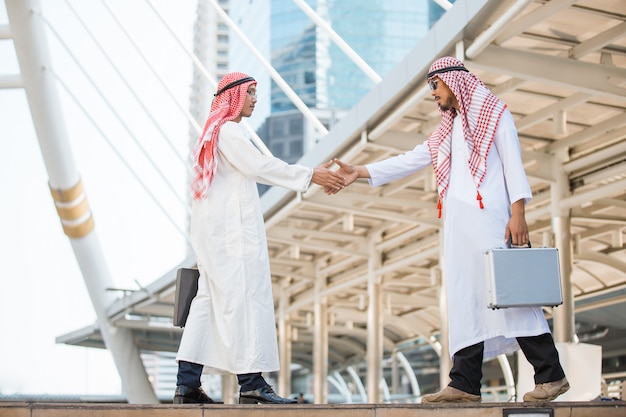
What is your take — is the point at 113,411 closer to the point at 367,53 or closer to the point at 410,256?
the point at 410,256

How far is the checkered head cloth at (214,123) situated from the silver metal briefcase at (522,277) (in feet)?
5.48

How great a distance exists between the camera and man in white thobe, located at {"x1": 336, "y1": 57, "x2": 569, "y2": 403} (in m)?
5.14

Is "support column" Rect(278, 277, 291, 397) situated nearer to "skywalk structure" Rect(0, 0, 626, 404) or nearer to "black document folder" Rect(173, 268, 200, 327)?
"skywalk structure" Rect(0, 0, 626, 404)

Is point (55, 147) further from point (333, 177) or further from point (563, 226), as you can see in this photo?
point (333, 177)

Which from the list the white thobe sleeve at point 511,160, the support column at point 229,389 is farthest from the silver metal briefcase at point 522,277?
the support column at point 229,389

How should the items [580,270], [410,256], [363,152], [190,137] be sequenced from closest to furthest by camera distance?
[363,152], [410,256], [580,270], [190,137]

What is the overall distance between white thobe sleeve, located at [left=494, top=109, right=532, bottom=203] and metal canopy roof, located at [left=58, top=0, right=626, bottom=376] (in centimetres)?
303

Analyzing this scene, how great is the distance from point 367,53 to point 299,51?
6387mm

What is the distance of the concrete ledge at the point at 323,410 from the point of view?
451 cm

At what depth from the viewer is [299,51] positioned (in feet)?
293

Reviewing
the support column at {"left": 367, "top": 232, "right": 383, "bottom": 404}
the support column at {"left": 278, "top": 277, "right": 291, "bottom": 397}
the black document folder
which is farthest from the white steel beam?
the support column at {"left": 278, "top": 277, "right": 291, "bottom": 397}

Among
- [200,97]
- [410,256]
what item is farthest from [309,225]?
[200,97]

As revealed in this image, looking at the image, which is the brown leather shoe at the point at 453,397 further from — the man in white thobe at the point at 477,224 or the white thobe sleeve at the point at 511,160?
the white thobe sleeve at the point at 511,160

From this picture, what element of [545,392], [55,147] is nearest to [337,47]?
[55,147]
